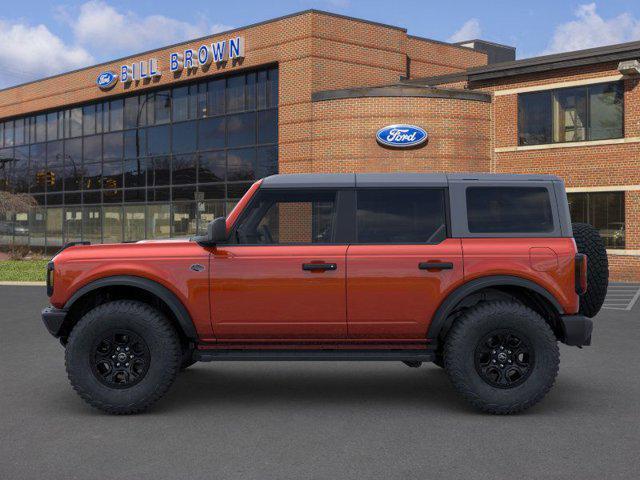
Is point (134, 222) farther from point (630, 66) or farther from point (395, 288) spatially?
point (395, 288)

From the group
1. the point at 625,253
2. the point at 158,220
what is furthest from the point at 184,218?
the point at 625,253

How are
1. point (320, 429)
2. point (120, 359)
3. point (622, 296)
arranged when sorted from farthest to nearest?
point (622, 296)
point (120, 359)
point (320, 429)

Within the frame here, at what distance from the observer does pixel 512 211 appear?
21.7ft

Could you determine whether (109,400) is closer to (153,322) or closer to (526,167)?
(153,322)

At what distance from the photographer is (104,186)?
120 feet

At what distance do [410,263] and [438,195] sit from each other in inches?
28.2

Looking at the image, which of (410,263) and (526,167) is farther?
(526,167)

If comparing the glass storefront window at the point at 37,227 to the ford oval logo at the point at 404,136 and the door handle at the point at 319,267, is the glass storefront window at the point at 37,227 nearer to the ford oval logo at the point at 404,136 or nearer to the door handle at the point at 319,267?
the ford oval logo at the point at 404,136

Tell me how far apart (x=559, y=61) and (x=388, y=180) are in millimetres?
19444

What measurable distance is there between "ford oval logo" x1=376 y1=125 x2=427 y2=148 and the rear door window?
1894 cm

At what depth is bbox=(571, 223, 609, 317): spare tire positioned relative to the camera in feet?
22.1

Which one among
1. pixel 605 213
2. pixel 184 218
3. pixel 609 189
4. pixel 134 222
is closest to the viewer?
pixel 609 189

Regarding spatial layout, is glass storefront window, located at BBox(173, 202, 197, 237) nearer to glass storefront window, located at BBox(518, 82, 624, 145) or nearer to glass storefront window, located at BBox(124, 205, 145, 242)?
glass storefront window, located at BBox(124, 205, 145, 242)

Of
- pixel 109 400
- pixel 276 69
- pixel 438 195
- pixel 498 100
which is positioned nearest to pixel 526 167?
pixel 498 100
